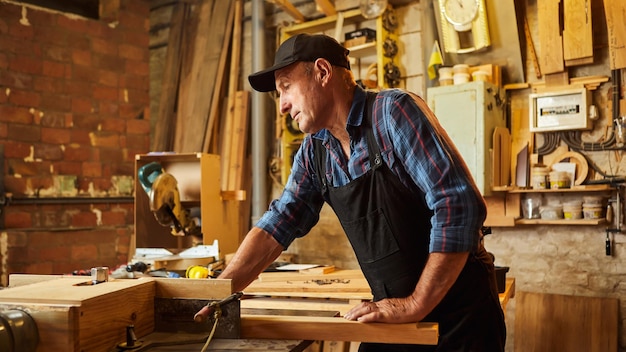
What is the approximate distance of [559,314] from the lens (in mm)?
3441

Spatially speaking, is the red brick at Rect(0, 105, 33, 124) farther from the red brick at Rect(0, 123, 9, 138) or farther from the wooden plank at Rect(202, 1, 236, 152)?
the wooden plank at Rect(202, 1, 236, 152)

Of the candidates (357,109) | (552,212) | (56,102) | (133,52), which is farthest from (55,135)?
(552,212)

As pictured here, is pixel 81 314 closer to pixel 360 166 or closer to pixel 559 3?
pixel 360 166

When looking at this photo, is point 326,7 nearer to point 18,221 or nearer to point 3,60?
point 3,60

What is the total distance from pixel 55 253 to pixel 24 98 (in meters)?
1.13

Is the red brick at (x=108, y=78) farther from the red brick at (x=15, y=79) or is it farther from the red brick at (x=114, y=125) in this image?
the red brick at (x=15, y=79)

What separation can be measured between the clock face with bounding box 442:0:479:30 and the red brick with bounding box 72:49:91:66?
2.67 m

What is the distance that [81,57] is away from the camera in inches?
174

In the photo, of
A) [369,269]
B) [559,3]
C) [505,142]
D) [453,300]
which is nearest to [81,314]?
[369,269]

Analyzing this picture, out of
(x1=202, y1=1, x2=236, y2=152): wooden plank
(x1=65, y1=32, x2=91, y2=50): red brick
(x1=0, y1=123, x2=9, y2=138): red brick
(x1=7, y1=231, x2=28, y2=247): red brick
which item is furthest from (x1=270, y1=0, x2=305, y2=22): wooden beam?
(x1=7, y1=231, x2=28, y2=247): red brick

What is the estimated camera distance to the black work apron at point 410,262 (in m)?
1.54

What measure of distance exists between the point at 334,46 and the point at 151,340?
922mm

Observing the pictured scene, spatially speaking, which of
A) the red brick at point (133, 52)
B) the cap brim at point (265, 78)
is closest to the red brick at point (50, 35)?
the red brick at point (133, 52)

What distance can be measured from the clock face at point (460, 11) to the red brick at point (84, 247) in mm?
2994
